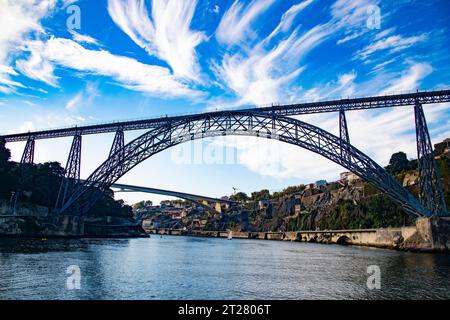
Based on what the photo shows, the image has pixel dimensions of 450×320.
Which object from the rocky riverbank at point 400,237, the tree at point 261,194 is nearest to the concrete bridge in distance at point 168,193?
the tree at point 261,194

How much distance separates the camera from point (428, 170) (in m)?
38.3

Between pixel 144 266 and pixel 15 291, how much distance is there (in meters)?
10.9

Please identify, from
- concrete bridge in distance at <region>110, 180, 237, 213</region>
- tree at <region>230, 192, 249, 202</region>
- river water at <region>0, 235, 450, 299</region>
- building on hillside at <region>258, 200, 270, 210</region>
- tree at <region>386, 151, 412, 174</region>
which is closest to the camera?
river water at <region>0, 235, 450, 299</region>

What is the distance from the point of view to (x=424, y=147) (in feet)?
125

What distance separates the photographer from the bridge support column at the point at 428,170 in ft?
123

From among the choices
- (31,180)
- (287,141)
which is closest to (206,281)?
(287,141)

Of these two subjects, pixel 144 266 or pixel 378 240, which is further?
pixel 378 240

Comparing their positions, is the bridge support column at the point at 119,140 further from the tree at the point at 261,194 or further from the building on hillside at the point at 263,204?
the tree at the point at 261,194

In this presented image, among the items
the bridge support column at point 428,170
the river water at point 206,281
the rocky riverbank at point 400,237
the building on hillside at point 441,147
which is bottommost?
the river water at point 206,281

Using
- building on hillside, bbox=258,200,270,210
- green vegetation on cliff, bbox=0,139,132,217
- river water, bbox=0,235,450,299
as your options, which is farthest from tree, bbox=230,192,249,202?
river water, bbox=0,235,450,299

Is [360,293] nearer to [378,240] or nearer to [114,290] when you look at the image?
[114,290]

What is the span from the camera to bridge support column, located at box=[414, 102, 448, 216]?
37.6 m

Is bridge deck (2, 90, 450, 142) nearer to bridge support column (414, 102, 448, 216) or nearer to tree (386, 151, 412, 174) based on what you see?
bridge support column (414, 102, 448, 216)
